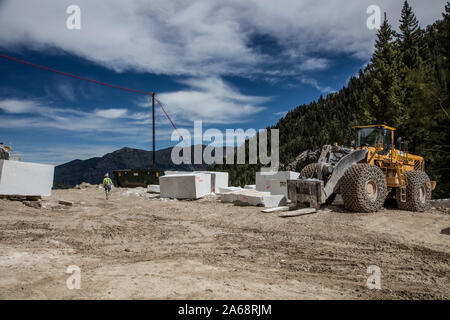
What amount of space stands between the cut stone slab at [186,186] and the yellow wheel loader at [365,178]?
5.97 metres

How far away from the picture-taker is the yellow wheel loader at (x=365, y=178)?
8.89 metres

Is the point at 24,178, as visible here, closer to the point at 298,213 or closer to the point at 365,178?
the point at 298,213

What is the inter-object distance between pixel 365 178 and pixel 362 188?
0.32 meters

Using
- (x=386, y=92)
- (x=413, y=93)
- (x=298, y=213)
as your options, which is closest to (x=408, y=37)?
(x=386, y=92)

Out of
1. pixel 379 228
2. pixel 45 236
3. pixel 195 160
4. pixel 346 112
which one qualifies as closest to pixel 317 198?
pixel 379 228

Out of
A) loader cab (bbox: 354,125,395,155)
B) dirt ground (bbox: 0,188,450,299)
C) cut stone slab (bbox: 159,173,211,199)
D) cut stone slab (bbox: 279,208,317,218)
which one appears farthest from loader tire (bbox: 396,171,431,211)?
cut stone slab (bbox: 159,173,211,199)

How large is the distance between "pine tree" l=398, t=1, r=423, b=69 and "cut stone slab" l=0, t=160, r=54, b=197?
31.7 m

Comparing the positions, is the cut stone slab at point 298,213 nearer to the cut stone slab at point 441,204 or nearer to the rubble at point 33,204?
the cut stone slab at point 441,204

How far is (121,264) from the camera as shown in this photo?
4629 mm

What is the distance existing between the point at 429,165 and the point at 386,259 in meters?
20.9

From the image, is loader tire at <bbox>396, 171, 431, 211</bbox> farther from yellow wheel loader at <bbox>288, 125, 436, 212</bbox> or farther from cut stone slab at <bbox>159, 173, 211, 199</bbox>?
cut stone slab at <bbox>159, 173, 211, 199</bbox>

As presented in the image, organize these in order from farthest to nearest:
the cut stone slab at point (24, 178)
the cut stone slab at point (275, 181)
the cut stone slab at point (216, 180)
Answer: the cut stone slab at point (216, 180)
the cut stone slab at point (275, 181)
the cut stone slab at point (24, 178)

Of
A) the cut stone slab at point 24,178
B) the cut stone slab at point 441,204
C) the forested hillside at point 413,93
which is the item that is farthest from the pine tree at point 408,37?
the cut stone slab at point 24,178

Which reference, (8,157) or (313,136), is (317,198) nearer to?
(8,157)
